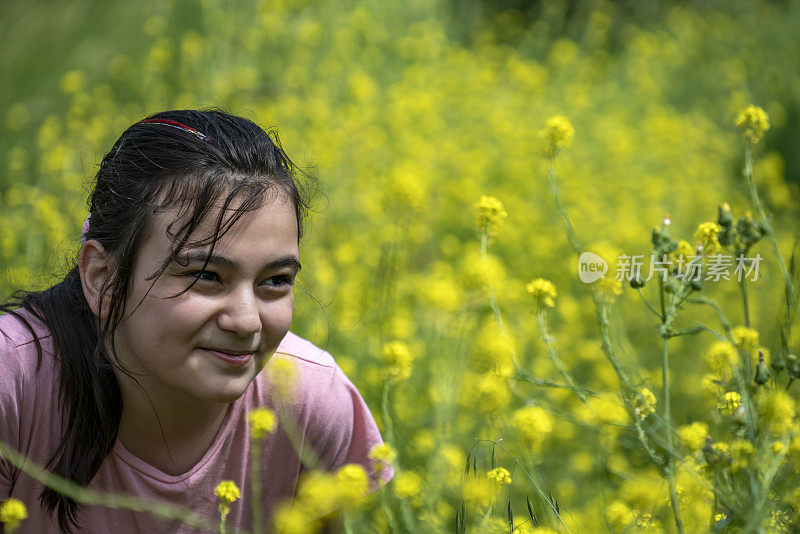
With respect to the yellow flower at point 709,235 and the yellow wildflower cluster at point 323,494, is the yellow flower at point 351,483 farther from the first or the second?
the yellow flower at point 709,235

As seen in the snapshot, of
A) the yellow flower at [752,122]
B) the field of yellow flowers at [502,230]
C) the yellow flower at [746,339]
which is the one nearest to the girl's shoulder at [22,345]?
the field of yellow flowers at [502,230]

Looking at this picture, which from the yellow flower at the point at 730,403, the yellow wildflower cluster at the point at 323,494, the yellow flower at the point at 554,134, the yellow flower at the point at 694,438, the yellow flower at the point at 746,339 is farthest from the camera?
the yellow flower at the point at 554,134

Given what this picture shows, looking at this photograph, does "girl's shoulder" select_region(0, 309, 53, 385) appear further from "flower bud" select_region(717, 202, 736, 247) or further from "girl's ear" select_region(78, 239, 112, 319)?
"flower bud" select_region(717, 202, 736, 247)

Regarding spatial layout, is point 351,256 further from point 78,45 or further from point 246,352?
point 78,45

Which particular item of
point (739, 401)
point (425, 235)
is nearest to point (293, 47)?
point (425, 235)

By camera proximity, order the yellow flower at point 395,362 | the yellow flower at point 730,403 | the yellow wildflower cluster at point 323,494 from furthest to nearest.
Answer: the yellow flower at point 395,362 < the yellow flower at point 730,403 < the yellow wildflower cluster at point 323,494

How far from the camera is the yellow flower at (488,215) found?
5.87 feet

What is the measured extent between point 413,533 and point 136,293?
0.62 m

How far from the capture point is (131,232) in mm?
1443

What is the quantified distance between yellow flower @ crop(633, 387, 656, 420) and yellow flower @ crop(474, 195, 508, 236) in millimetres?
471

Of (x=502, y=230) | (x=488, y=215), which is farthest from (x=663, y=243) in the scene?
(x=502, y=230)

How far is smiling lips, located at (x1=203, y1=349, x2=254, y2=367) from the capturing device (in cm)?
139

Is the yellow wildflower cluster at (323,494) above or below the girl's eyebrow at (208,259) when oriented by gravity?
below

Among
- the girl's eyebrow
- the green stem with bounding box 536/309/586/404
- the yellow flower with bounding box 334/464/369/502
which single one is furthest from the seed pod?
the girl's eyebrow
